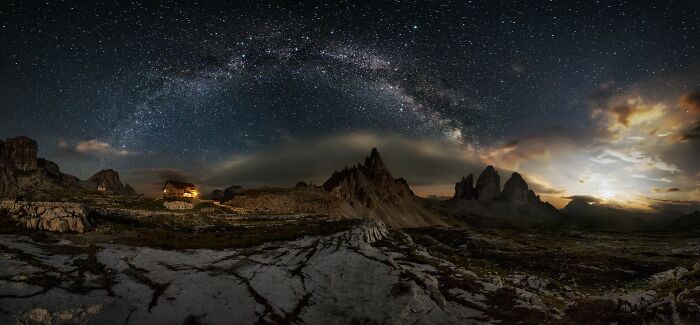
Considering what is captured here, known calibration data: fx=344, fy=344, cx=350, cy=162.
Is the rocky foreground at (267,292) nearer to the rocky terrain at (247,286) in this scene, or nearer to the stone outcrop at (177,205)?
the rocky terrain at (247,286)

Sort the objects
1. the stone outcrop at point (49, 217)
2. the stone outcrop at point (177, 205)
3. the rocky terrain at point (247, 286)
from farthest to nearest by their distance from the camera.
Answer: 1. the stone outcrop at point (177, 205)
2. the stone outcrop at point (49, 217)
3. the rocky terrain at point (247, 286)

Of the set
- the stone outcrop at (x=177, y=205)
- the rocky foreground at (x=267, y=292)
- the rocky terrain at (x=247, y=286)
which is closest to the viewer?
the rocky foreground at (x=267, y=292)

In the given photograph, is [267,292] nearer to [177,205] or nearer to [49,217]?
[49,217]

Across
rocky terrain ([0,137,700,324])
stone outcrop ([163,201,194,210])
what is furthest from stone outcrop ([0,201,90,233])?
stone outcrop ([163,201,194,210])

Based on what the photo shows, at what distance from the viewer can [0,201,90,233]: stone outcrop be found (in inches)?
1551

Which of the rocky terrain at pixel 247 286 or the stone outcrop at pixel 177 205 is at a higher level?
the stone outcrop at pixel 177 205

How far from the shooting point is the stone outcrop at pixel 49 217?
39.4 m

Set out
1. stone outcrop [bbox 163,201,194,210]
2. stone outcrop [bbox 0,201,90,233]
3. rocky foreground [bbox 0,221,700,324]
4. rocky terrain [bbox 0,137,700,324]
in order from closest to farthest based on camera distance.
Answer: rocky foreground [bbox 0,221,700,324], rocky terrain [bbox 0,137,700,324], stone outcrop [bbox 0,201,90,233], stone outcrop [bbox 163,201,194,210]

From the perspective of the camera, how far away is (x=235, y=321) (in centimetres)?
2289

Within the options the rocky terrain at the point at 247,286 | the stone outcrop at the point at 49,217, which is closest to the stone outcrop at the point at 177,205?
the rocky terrain at the point at 247,286

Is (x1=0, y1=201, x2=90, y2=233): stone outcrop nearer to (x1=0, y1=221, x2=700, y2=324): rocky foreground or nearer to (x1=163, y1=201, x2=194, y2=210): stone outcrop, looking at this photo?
(x1=0, y1=221, x2=700, y2=324): rocky foreground

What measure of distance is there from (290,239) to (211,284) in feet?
75.7

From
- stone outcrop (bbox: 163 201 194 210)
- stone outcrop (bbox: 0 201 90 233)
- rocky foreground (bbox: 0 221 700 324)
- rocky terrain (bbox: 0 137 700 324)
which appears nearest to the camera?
rocky foreground (bbox: 0 221 700 324)

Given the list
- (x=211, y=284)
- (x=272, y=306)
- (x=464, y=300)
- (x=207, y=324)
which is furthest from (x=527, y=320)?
(x=211, y=284)
